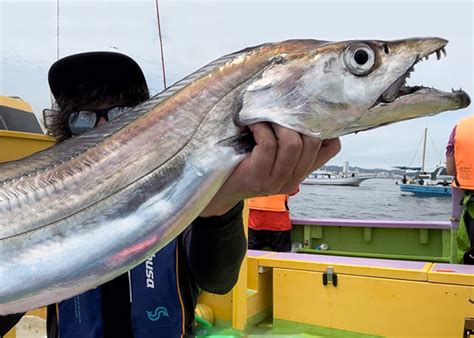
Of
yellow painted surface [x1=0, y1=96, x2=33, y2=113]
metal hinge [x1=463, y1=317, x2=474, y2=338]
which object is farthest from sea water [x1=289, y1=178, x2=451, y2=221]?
metal hinge [x1=463, y1=317, x2=474, y2=338]

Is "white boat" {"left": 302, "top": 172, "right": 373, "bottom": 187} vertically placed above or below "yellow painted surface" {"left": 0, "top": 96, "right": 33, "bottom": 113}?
below

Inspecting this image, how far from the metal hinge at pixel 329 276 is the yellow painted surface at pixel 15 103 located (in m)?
4.40

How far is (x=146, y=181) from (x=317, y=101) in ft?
Result: 1.87

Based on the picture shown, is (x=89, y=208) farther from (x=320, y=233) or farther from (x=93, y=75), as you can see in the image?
(x=320, y=233)

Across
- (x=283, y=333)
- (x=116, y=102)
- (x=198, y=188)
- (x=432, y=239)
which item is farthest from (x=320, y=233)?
(x=198, y=188)

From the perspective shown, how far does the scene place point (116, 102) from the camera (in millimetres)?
2201

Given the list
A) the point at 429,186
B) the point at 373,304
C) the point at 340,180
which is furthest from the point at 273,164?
the point at 340,180

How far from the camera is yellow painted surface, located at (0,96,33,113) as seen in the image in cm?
584

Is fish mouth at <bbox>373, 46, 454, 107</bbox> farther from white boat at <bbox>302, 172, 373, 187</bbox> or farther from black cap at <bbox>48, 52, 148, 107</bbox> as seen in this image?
white boat at <bbox>302, 172, 373, 187</bbox>

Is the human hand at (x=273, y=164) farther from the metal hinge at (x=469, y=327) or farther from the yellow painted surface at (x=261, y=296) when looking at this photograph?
the yellow painted surface at (x=261, y=296)

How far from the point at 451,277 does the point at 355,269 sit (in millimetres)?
712

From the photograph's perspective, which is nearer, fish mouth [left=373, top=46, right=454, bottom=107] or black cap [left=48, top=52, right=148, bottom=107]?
fish mouth [left=373, top=46, right=454, bottom=107]

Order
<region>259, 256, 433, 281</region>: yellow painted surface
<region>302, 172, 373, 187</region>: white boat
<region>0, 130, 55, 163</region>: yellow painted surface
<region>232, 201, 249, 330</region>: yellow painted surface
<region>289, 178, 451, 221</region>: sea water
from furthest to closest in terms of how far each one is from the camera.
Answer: <region>302, 172, 373, 187</region>: white boat, <region>289, 178, 451, 221</region>: sea water, <region>232, 201, 249, 330</region>: yellow painted surface, <region>0, 130, 55, 163</region>: yellow painted surface, <region>259, 256, 433, 281</region>: yellow painted surface

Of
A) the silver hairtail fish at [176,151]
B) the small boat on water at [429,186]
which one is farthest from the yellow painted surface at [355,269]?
the small boat on water at [429,186]
